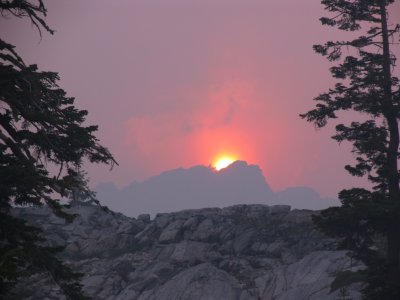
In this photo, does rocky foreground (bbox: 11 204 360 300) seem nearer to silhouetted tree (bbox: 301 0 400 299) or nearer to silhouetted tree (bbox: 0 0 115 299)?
silhouetted tree (bbox: 301 0 400 299)

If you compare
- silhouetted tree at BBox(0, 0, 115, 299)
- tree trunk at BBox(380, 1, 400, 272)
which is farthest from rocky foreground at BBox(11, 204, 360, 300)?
silhouetted tree at BBox(0, 0, 115, 299)

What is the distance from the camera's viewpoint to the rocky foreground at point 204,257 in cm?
2808

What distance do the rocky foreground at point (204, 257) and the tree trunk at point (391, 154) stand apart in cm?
504

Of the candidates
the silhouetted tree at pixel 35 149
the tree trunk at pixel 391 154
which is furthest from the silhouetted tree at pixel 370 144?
the silhouetted tree at pixel 35 149

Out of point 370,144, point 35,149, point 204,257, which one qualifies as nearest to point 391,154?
point 370,144

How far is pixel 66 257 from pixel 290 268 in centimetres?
2126

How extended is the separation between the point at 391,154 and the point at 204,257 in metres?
19.5

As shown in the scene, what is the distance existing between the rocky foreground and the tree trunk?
16.5 feet

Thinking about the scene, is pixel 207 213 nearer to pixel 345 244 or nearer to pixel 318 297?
pixel 318 297

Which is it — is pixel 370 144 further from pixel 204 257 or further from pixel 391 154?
pixel 204 257

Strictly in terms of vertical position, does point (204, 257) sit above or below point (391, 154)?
below

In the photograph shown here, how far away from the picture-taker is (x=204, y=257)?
35031 millimetres

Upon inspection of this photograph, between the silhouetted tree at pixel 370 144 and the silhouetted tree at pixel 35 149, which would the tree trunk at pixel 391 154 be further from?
the silhouetted tree at pixel 35 149

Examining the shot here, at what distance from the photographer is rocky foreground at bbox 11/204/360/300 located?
28.1 meters
